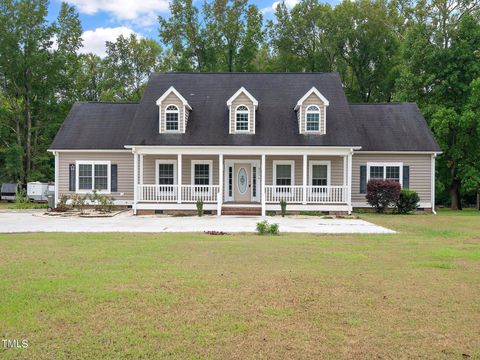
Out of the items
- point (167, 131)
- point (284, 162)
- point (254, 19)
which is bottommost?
point (284, 162)

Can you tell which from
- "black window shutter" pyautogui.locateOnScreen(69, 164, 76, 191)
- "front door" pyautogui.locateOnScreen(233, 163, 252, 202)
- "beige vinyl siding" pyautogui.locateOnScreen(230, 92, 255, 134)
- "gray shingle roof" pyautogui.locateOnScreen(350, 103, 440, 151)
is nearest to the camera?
"beige vinyl siding" pyautogui.locateOnScreen(230, 92, 255, 134)

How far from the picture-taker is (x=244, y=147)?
23328mm

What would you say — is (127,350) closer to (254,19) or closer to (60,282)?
(60,282)

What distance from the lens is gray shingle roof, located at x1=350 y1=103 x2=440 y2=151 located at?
1027 inches

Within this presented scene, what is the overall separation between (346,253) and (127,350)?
6.84m

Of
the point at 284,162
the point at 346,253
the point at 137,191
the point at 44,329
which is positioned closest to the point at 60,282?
the point at 44,329

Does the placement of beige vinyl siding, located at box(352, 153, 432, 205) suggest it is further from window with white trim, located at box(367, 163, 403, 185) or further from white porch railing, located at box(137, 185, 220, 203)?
white porch railing, located at box(137, 185, 220, 203)

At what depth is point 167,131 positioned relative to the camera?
2467 cm

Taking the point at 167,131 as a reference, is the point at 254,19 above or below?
above

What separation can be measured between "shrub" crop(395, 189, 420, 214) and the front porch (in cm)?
311

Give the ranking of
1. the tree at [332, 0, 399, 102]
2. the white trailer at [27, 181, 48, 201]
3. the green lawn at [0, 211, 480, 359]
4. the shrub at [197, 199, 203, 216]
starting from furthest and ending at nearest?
the tree at [332, 0, 399, 102], the white trailer at [27, 181, 48, 201], the shrub at [197, 199, 203, 216], the green lawn at [0, 211, 480, 359]

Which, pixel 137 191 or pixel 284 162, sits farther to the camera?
pixel 284 162

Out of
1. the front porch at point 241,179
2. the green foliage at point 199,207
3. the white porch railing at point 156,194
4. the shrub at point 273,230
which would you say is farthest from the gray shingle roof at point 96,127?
the shrub at point 273,230

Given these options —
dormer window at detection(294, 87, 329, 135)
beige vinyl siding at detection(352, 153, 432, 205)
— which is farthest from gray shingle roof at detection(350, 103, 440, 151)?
dormer window at detection(294, 87, 329, 135)
